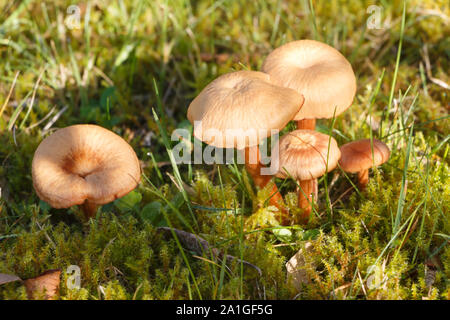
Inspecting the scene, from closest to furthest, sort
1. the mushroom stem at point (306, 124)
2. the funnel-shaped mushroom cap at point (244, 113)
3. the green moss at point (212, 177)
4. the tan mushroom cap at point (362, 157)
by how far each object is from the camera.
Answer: the funnel-shaped mushroom cap at point (244, 113) < the green moss at point (212, 177) < the tan mushroom cap at point (362, 157) < the mushroom stem at point (306, 124)

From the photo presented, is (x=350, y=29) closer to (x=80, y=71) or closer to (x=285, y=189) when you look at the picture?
(x=285, y=189)

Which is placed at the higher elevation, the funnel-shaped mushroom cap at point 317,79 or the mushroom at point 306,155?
the funnel-shaped mushroom cap at point 317,79

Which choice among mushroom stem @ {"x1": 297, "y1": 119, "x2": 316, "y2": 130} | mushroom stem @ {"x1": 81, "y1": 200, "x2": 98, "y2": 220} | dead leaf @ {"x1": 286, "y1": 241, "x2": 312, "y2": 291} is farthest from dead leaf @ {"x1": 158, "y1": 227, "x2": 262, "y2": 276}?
mushroom stem @ {"x1": 297, "y1": 119, "x2": 316, "y2": 130}

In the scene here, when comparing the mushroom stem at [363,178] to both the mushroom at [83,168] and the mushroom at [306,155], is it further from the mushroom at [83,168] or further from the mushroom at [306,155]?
the mushroom at [83,168]

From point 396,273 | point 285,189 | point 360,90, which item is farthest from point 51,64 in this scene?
point 396,273

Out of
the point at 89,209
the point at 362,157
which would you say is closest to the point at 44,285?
the point at 89,209

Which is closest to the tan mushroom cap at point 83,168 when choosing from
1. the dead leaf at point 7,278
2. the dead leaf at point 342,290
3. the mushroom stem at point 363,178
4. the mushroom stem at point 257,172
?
the dead leaf at point 7,278
